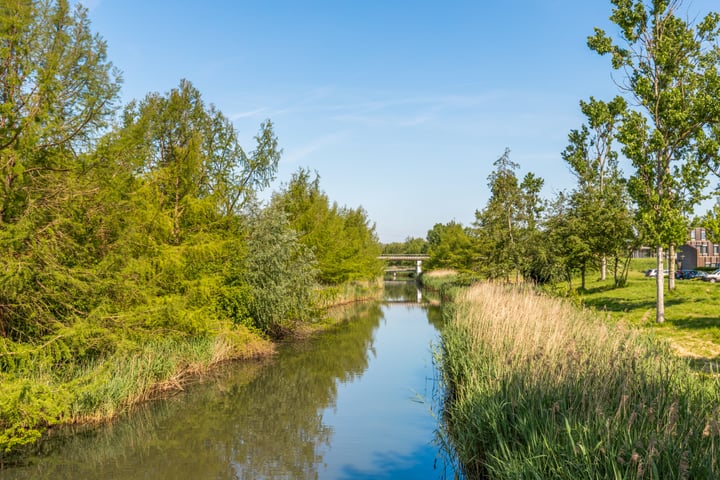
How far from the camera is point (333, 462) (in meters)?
9.63

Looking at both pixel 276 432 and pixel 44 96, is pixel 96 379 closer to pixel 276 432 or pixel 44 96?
pixel 276 432

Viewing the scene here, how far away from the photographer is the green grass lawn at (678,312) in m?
15.4

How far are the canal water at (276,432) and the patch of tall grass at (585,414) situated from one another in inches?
67.4

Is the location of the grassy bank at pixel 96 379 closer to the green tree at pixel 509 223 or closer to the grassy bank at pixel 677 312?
the grassy bank at pixel 677 312

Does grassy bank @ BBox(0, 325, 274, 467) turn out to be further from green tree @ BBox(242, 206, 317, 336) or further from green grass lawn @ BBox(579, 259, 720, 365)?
green grass lawn @ BBox(579, 259, 720, 365)

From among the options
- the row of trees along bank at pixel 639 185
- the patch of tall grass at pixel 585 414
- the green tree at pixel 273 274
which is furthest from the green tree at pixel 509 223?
the patch of tall grass at pixel 585 414

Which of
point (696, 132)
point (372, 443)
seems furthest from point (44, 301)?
point (696, 132)

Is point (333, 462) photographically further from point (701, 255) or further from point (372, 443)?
point (701, 255)

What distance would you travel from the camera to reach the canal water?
29.8 ft

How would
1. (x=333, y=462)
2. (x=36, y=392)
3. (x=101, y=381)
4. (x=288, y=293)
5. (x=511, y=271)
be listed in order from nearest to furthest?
(x=36, y=392), (x=333, y=462), (x=101, y=381), (x=288, y=293), (x=511, y=271)

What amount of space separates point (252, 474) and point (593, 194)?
2964cm

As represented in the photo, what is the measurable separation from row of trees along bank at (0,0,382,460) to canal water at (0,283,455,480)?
0.88 metres

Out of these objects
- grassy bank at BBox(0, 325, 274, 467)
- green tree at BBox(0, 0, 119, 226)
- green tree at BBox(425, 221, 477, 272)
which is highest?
green tree at BBox(0, 0, 119, 226)

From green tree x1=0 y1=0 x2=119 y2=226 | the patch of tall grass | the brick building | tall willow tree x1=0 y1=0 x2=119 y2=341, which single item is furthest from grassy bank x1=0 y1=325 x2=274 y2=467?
the brick building
